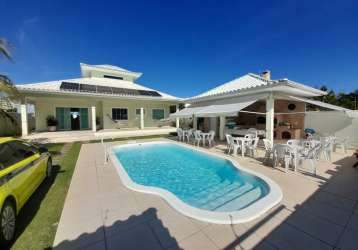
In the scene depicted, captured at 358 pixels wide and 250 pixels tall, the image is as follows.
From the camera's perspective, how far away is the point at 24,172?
14.4 feet

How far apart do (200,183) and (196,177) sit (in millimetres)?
759

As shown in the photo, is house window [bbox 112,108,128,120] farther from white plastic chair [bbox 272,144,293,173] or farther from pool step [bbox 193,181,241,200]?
white plastic chair [bbox 272,144,293,173]

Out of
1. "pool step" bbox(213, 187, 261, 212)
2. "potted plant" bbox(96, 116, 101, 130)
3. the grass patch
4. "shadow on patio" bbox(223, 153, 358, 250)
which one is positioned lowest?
"pool step" bbox(213, 187, 261, 212)

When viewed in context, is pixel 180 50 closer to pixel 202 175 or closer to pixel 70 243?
pixel 202 175

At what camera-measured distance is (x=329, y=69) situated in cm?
2188

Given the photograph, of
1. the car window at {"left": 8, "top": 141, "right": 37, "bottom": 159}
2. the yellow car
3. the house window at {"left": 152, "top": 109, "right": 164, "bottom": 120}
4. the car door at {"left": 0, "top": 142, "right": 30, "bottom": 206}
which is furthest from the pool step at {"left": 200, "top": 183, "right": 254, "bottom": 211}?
the house window at {"left": 152, "top": 109, "right": 164, "bottom": 120}

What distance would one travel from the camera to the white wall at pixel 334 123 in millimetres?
12570

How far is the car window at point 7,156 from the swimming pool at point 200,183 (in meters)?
3.35

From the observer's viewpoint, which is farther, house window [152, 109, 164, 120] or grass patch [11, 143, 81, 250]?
house window [152, 109, 164, 120]

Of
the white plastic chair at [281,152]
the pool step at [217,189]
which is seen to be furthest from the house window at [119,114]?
the white plastic chair at [281,152]

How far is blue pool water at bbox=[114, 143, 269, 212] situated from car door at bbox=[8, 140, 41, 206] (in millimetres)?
4069

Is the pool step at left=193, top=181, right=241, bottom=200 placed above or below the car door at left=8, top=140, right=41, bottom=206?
below

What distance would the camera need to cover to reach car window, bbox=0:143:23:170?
3.91m

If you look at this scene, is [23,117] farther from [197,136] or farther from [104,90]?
[197,136]
